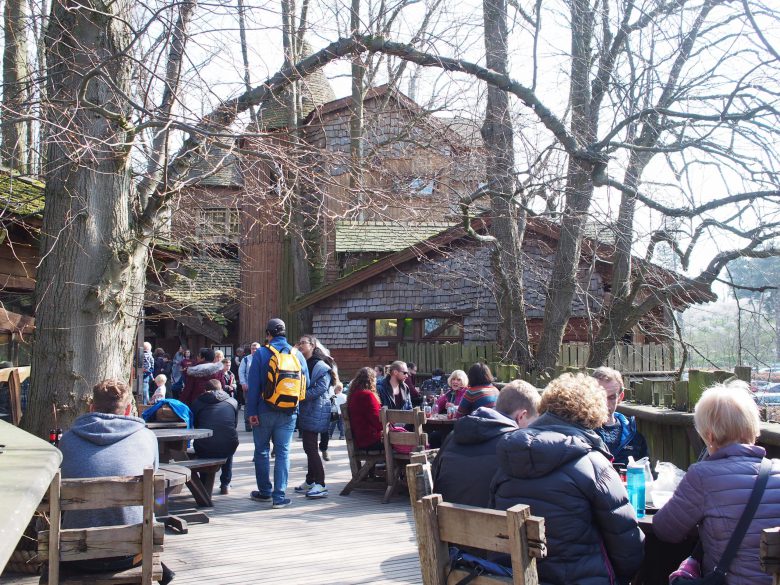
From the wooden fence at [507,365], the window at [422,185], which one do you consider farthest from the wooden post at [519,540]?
the window at [422,185]

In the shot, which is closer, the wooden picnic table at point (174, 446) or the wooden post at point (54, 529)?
the wooden post at point (54, 529)

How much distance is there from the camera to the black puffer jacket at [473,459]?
521cm

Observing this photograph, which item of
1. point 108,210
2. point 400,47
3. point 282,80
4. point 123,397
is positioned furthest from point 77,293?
point 400,47

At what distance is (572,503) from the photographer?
387 cm

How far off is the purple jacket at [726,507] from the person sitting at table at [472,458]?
1.25 meters

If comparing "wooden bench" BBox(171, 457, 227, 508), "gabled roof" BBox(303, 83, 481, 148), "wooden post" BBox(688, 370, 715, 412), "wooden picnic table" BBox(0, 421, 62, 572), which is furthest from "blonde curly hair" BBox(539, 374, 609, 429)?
"gabled roof" BBox(303, 83, 481, 148)

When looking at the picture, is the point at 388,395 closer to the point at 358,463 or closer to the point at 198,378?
the point at 358,463

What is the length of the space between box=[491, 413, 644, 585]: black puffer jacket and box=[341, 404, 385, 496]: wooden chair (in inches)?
248

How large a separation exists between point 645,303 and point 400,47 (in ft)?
23.9

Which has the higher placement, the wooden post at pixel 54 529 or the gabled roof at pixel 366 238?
the gabled roof at pixel 366 238

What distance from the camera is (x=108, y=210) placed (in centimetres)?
794

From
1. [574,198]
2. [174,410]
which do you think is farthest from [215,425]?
[574,198]

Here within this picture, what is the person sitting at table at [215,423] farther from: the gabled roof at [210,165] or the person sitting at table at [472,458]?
the person sitting at table at [472,458]

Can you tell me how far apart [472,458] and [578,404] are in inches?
49.3
